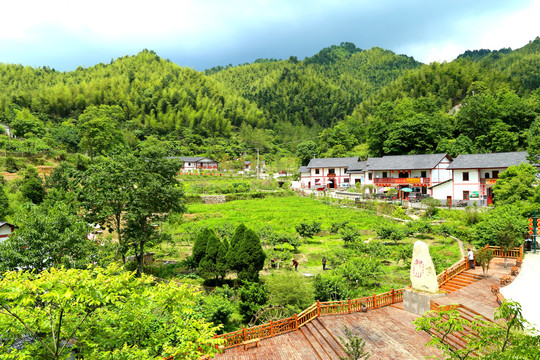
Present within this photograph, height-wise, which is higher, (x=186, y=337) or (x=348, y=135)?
(x=348, y=135)

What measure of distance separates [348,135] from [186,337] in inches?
2906

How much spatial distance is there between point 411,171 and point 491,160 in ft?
33.2

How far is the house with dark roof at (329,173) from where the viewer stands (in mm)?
58375

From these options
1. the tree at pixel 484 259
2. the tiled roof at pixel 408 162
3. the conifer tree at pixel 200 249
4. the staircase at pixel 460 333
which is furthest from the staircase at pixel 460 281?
the tiled roof at pixel 408 162

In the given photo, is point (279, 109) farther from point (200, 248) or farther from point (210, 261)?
point (210, 261)

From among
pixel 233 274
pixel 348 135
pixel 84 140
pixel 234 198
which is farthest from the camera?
pixel 348 135

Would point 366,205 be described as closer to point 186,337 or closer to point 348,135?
point 186,337

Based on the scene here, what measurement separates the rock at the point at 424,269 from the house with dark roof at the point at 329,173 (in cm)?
4594

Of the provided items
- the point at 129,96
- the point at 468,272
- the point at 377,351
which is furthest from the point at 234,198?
the point at 129,96

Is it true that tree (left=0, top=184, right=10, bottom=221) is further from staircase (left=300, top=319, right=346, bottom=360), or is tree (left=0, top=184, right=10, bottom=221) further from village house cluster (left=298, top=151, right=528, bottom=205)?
village house cluster (left=298, top=151, right=528, bottom=205)

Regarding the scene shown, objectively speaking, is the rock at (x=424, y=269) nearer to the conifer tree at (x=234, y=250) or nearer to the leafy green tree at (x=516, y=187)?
the conifer tree at (x=234, y=250)

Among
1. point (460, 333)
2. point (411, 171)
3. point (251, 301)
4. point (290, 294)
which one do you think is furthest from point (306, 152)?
point (460, 333)

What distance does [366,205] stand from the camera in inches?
1465

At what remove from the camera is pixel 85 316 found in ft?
18.7
